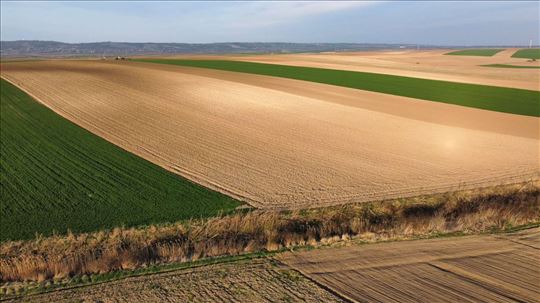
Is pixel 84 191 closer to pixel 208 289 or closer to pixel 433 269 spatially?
pixel 208 289

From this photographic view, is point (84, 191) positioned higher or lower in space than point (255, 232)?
higher

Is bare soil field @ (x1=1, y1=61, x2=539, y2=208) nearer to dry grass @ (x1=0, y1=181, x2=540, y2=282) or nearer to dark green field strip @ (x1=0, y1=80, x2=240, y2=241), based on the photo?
dark green field strip @ (x1=0, y1=80, x2=240, y2=241)

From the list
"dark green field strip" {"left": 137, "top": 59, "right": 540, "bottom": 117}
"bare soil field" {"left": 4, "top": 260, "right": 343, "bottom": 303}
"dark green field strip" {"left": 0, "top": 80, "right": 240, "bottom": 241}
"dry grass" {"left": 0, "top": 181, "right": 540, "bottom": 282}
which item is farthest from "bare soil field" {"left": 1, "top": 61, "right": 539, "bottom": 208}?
"bare soil field" {"left": 4, "top": 260, "right": 343, "bottom": 303}

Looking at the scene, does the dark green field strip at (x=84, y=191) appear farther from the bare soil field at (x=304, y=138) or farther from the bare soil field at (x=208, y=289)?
the bare soil field at (x=208, y=289)

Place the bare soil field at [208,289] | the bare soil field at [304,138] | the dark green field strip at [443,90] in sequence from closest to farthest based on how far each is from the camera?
the bare soil field at [208,289], the bare soil field at [304,138], the dark green field strip at [443,90]

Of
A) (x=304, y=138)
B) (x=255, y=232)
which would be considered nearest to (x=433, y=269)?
(x=255, y=232)

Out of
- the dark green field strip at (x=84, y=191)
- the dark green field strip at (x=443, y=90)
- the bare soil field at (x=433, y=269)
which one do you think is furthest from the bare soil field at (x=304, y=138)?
the bare soil field at (x=433, y=269)
